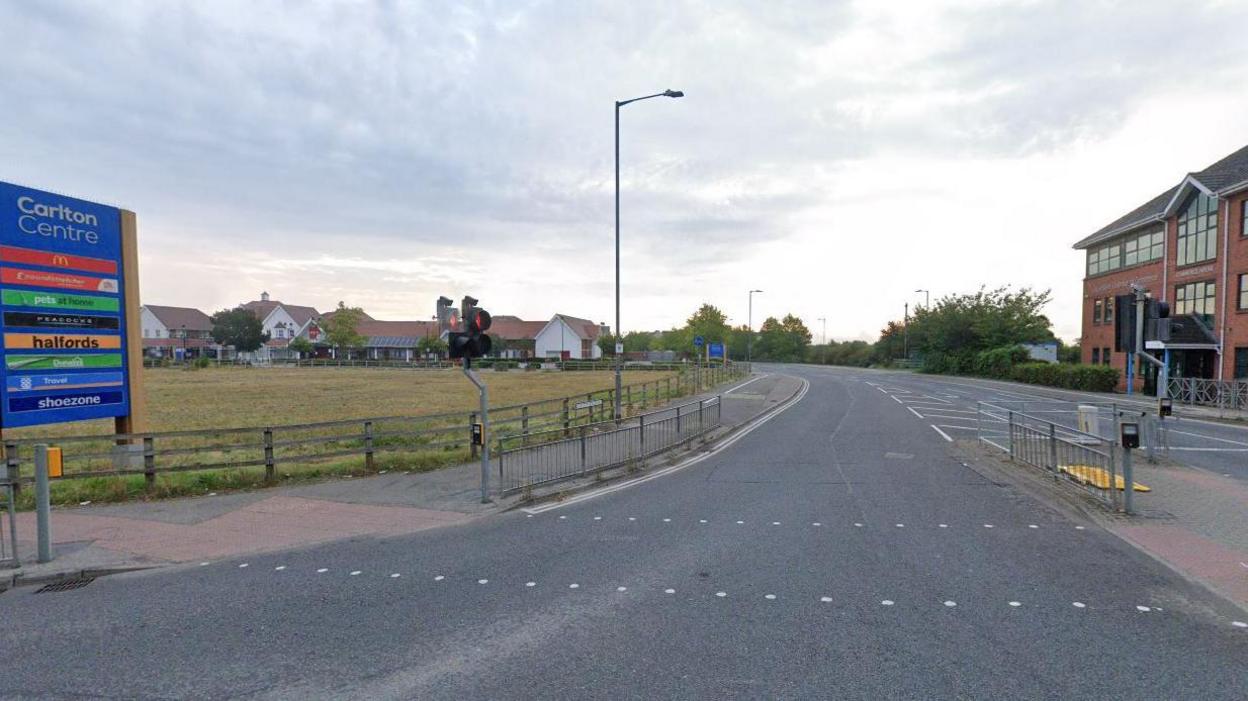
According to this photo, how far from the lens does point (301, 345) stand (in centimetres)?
9738

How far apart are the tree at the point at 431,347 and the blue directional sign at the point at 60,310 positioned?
264ft

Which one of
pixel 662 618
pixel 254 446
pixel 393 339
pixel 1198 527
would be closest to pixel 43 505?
pixel 254 446

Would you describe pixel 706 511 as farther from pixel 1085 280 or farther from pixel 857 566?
pixel 1085 280

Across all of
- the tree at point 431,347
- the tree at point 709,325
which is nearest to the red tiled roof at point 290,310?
the tree at point 431,347

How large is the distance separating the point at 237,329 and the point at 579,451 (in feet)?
330

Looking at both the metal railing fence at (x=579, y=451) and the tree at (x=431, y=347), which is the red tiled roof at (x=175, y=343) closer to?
the tree at (x=431, y=347)

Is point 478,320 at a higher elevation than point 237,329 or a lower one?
lower

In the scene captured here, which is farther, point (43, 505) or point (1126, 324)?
point (1126, 324)

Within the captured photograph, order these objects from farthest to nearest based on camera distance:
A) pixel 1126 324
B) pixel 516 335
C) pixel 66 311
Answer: pixel 516 335 < pixel 1126 324 < pixel 66 311

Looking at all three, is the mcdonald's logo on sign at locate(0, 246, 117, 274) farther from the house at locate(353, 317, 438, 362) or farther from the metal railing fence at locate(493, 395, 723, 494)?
the house at locate(353, 317, 438, 362)

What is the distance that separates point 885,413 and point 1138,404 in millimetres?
13614

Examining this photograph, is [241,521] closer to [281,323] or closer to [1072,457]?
[1072,457]

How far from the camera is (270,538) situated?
7.69m

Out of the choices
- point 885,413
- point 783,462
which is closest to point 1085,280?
point 885,413
